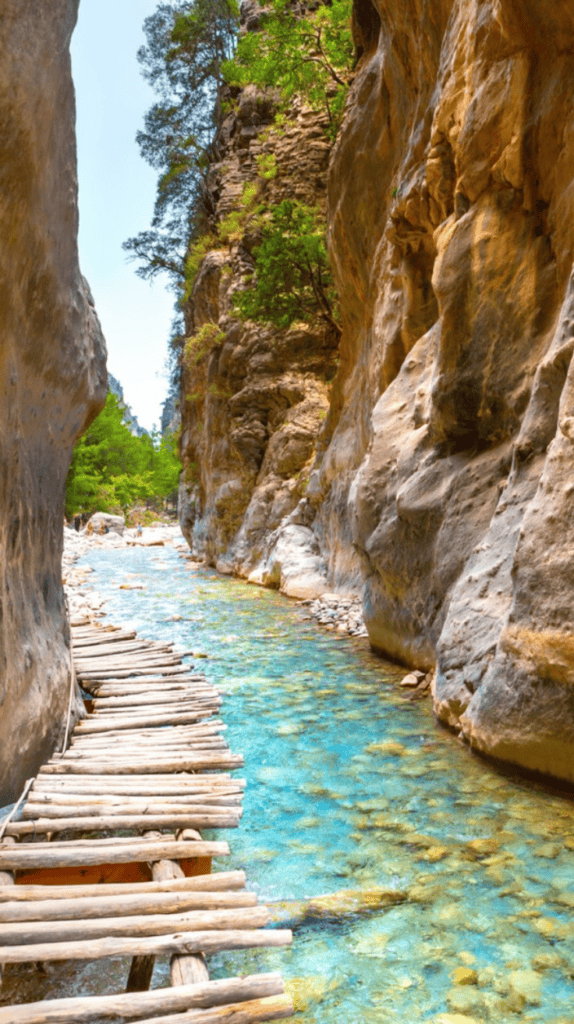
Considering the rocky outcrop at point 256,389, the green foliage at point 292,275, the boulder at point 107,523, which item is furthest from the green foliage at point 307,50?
the boulder at point 107,523

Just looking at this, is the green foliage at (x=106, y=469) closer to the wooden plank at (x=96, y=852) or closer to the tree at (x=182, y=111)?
the tree at (x=182, y=111)

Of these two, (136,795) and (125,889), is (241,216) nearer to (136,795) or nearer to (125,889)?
(136,795)

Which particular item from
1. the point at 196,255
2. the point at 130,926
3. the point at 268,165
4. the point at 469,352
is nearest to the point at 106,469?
the point at 196,255

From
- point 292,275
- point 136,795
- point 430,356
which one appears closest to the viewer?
point 136,795

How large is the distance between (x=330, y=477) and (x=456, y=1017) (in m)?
11.8

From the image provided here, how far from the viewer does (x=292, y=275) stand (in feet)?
53.2

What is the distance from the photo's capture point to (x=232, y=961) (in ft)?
8.54

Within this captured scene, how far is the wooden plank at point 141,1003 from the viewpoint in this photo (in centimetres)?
186

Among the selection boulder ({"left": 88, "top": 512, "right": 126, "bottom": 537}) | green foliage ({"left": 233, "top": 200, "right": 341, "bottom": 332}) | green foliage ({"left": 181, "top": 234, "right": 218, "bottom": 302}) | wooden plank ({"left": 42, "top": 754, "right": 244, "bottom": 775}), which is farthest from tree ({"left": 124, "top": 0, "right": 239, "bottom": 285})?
wooden plank ({"left": 42, "top": 754, "right": 244, "bottom": 775})

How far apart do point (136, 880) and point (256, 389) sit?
16995 millimetres

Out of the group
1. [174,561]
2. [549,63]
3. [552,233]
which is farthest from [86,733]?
[174,561]

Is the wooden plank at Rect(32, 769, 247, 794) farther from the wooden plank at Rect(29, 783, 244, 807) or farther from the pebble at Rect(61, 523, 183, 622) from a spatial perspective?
the pebble at Rect(61, 523, 183, 622)

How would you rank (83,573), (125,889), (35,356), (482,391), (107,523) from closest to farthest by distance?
(125,889), (35,356), (482,391), (83,573), (107,523)

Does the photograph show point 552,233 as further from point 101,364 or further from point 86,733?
point 86,733
